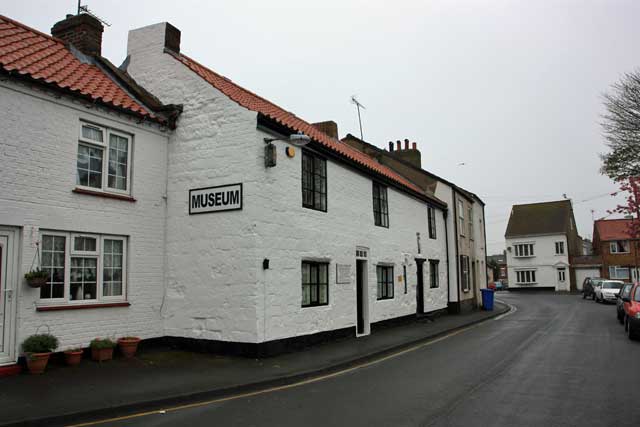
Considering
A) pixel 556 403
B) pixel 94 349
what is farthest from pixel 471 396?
pixel 94 349

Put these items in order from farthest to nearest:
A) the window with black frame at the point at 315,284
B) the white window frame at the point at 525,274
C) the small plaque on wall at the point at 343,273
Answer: the white window frame at the point at 525,274, the small plaque on wall at the point at 343,273, the window with black frame at the point at 315,284

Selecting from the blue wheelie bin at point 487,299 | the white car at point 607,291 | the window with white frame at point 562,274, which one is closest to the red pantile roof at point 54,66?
the blue wheelie bin at point 487,299

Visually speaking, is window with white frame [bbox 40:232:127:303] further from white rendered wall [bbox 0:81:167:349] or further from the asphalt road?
the asphalt road

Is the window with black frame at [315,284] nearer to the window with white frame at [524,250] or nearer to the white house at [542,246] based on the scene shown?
the white house at [542,246]

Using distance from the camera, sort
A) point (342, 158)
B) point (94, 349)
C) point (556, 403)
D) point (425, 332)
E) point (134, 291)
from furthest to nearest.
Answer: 1. point (425, 332)
2. point (342, 158)
3. point (134, 291)
4. point (94, 349)
5. point (556, 403)

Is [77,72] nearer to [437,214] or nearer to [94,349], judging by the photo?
[94,349]

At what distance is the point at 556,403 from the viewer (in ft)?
23.8

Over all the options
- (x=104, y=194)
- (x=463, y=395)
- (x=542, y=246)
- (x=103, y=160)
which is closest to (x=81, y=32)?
(x=103, y=160)

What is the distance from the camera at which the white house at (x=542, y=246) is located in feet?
187

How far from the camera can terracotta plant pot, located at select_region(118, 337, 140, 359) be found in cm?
1055

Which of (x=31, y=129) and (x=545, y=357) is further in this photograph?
(x=545, y=357)

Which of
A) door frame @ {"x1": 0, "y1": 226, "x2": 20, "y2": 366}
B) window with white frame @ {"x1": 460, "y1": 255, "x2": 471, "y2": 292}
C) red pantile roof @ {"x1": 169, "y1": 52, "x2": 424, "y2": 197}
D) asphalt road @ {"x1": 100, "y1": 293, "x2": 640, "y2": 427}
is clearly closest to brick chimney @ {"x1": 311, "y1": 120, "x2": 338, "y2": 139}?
red pantile roof @ {"x1": 169, "y1": 52, "x2": 424, "y2": 197}

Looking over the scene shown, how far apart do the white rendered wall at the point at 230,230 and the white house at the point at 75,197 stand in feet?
1.79

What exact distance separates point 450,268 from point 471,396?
1729 centimetres
